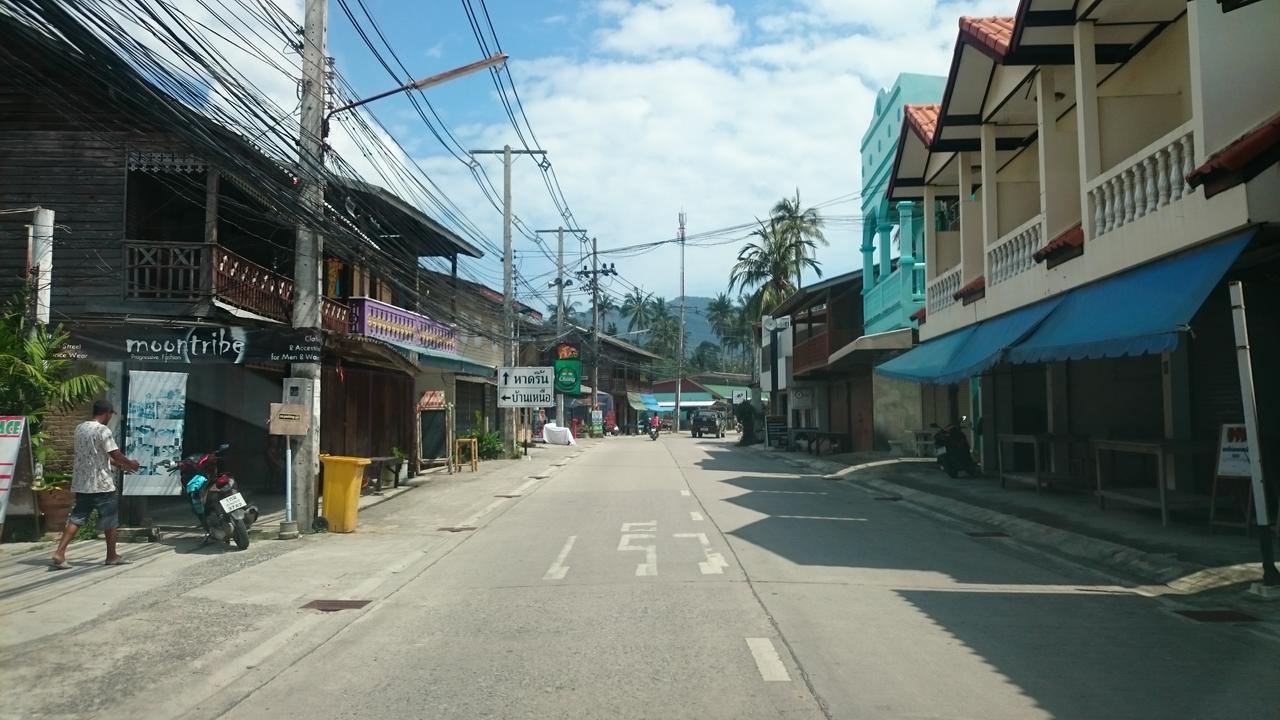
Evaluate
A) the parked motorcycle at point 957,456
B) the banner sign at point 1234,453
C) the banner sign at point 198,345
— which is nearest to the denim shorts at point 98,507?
the banner sign at point 198,345

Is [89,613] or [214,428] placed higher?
[214,428]

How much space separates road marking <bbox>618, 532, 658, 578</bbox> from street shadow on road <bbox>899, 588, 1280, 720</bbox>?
2743mm

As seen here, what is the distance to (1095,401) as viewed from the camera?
16.5 meters

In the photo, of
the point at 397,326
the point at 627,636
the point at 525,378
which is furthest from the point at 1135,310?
the point at 525,378

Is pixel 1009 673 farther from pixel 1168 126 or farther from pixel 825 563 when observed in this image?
pixel 1168 126

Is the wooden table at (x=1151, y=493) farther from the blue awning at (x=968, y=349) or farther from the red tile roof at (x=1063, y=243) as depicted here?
the red tile roof at (x=1063, y=243)

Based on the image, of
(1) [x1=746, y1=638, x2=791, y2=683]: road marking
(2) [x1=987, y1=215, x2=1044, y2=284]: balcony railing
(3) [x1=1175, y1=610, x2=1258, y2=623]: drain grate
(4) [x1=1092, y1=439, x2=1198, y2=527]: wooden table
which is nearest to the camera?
(1) [x1=746, y1=638, x2=791, y2=683]: road marking

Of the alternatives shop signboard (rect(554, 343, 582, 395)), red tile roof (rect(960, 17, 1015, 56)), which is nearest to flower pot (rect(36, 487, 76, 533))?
red tile roof (rect(960, 17, 1015, 56))

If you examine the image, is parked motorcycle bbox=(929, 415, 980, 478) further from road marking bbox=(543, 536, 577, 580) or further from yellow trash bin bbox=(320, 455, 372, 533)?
yellow trash bin bbox=(320, 455, 372, 533)

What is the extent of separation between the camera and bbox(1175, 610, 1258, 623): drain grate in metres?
7.85

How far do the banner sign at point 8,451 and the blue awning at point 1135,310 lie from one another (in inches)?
443

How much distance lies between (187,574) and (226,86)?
17.0ft

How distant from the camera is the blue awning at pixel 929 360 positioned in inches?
687

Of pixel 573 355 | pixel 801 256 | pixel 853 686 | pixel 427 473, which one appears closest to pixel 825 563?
pixel 853 686
